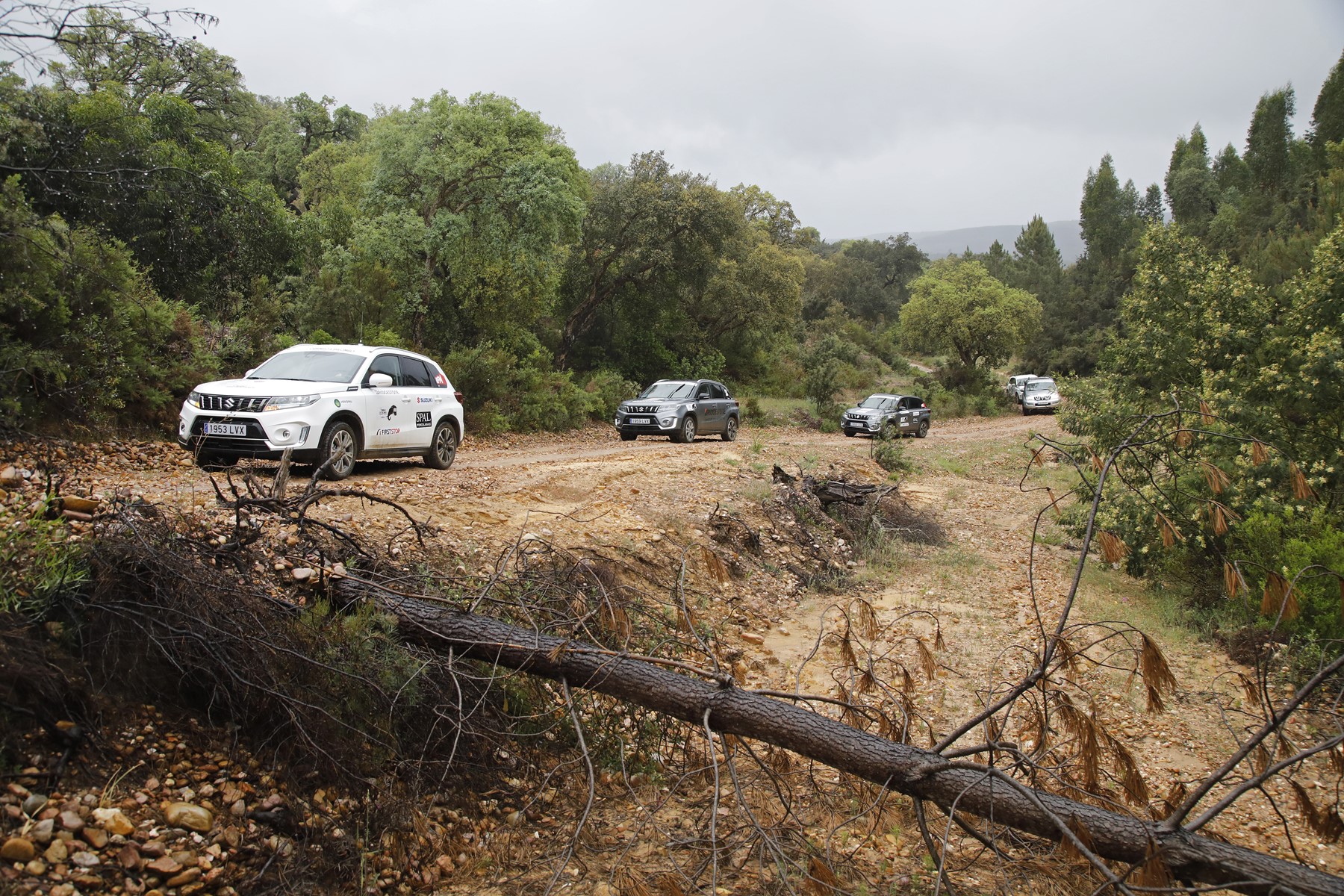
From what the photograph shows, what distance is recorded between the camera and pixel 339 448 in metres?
9.91

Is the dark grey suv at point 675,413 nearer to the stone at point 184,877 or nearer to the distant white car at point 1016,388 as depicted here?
the stone at point 184,877

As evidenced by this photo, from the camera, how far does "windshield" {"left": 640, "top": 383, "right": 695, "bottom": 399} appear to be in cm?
2167

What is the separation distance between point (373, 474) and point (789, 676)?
649cm

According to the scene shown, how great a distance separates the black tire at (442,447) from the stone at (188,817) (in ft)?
27.9

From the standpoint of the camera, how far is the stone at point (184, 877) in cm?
347

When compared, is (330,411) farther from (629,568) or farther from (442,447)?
(629,568)

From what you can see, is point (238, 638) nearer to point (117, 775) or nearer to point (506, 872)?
point (117, 775)

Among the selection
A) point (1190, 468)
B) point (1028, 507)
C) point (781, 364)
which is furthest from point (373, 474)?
point (781, 364)

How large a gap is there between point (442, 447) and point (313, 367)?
7.78 ft

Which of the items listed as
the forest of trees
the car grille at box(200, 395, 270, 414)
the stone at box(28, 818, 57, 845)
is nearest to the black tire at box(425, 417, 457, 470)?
the car grille at box(200, 395, 270, 414)

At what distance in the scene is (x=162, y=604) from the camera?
4.30 meters

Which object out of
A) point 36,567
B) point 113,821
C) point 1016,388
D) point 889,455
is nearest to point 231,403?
point 36,567

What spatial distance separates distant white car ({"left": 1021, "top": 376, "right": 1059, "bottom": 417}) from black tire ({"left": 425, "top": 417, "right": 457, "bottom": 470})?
3652cm

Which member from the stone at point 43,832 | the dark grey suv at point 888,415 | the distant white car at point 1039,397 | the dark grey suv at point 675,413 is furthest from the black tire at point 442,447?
the distant white car at point 1039,397
